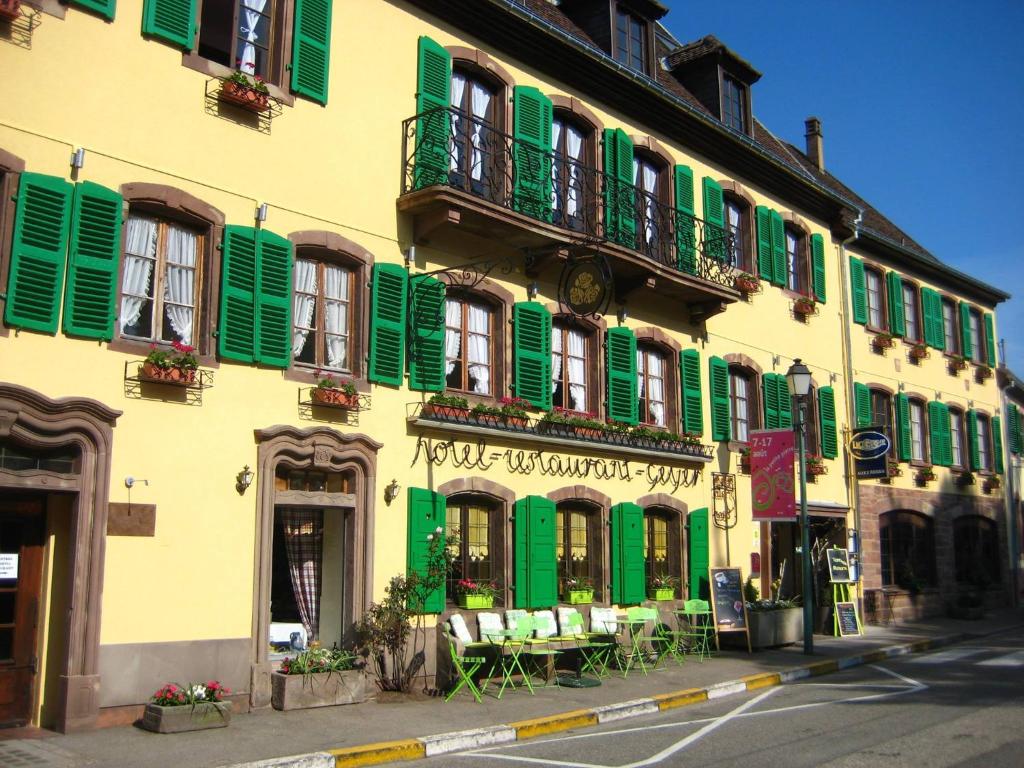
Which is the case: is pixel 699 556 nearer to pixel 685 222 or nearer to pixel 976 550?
pixel 685 222

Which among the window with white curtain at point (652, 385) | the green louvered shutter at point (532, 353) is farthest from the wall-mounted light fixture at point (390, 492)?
the window with white curtain at point (652, 385)

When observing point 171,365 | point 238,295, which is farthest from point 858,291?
point 171,365

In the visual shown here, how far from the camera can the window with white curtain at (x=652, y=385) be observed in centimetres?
1711

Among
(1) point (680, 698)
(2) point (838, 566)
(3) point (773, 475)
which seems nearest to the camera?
(1) point (680, 698)

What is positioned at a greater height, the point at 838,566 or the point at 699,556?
the point at 699,556

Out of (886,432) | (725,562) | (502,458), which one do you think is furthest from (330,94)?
(886,432)

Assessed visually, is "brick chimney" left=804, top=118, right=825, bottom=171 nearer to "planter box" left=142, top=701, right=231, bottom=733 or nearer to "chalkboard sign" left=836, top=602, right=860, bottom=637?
"chalkboard sign" left=836, top=602, right=860, bottom=637

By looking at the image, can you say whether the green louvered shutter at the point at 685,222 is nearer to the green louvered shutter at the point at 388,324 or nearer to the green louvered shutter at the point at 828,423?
the green louvered shutter at the point at 828,423

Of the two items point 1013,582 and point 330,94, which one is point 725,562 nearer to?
point 330,94

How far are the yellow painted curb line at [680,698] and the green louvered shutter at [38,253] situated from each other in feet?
25.2

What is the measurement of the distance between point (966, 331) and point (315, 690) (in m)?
22.5

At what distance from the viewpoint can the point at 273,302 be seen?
11.6 metres

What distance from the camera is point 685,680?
13.5m

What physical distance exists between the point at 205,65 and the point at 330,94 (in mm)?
1736
